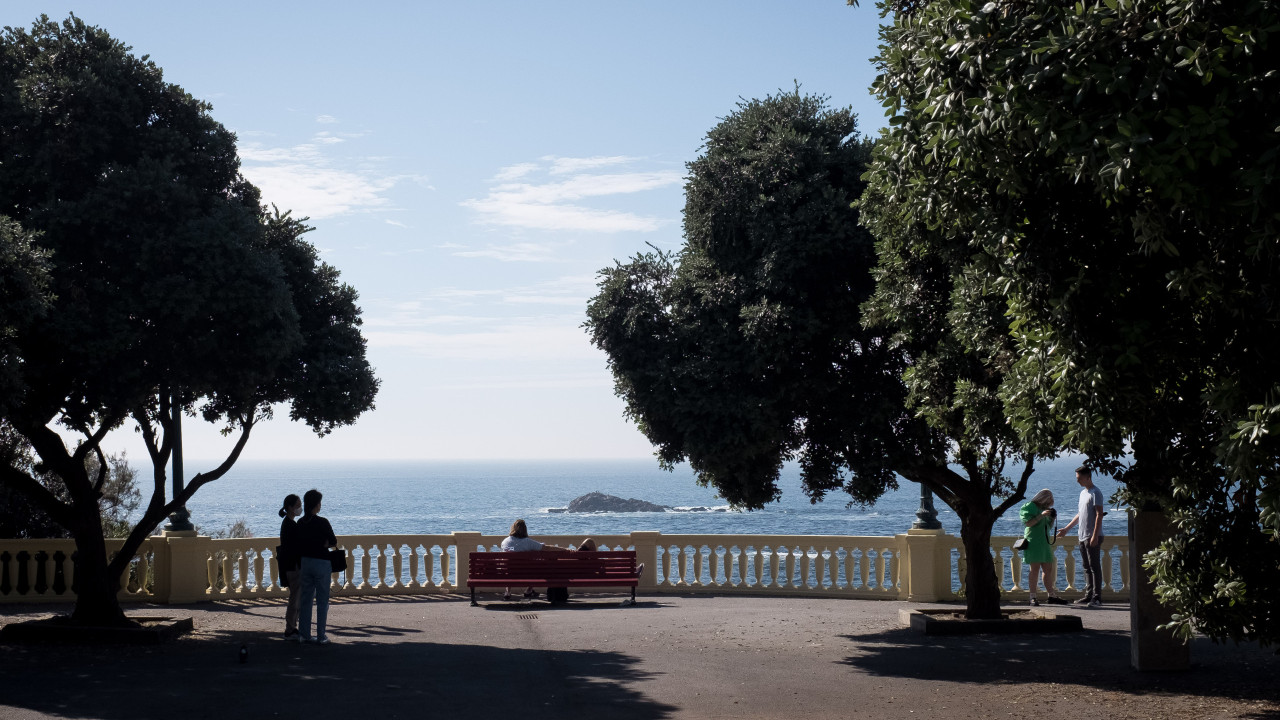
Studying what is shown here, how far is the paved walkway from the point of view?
912 cm

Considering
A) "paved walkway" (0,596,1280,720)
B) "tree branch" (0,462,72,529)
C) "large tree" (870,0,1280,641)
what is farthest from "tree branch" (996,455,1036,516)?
"tree branch" (0,462,72,529)

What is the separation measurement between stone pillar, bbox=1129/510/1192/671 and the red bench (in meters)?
8.08

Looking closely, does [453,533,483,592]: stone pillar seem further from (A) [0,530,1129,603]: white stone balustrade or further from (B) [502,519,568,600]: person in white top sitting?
(B) [502,519,568,600]: person in white top sitting

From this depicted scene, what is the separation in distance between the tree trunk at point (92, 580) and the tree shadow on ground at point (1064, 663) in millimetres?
8612

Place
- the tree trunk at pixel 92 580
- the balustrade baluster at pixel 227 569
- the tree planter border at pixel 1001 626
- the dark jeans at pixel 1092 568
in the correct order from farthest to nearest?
the balustrade baluster at pixel 227 569
the dark jeans at pixel 1092 568
the tree planter border at pixel 1001 626
the tree trunk at pixel 92 580

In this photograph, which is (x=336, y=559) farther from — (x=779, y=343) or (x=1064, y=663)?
(x=1064, y=663)

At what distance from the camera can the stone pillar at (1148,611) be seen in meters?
10.2

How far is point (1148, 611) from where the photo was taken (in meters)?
10.3

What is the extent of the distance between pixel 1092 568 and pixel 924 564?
7.94ft

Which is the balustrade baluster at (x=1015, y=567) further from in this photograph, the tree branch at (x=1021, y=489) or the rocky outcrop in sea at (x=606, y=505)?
the rocky outcrop in sea at (x=606, y=505)

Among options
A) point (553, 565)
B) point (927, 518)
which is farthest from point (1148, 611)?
point (553, 565)

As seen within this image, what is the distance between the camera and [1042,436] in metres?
7.51

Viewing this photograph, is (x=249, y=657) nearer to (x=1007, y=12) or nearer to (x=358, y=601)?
(x=358, y=601)

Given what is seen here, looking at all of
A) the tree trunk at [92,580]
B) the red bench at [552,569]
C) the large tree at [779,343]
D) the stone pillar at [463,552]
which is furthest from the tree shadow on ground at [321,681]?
the stone pillar at [463,552]
